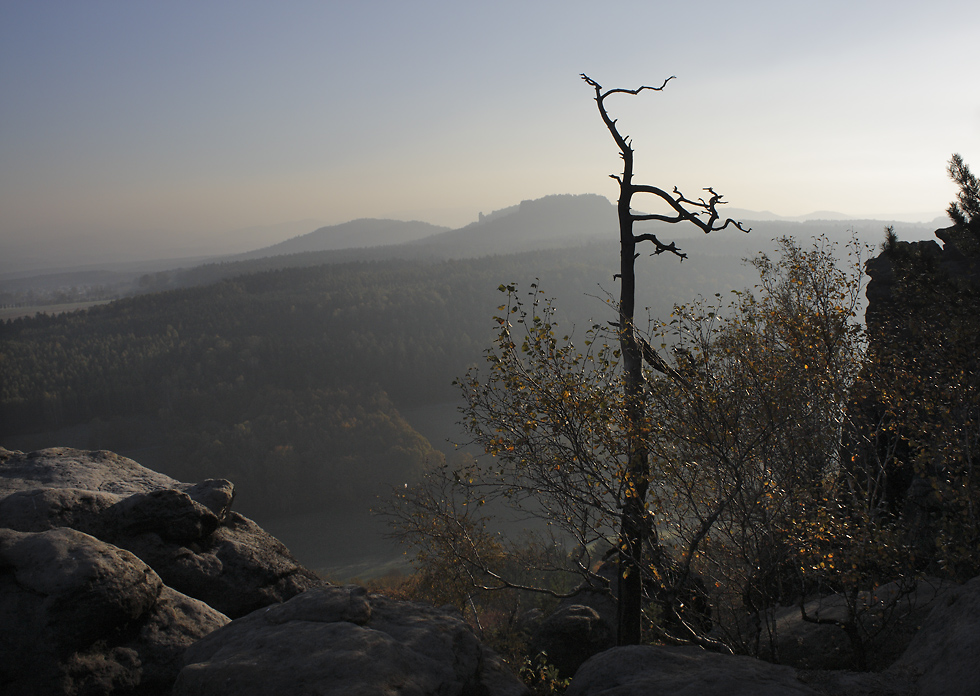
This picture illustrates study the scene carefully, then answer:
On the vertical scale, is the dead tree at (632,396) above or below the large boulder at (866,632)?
above

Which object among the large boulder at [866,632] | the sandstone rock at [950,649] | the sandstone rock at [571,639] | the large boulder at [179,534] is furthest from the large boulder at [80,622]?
the sandstone rock at [571,639]

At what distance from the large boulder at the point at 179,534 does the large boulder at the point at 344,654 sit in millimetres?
2973

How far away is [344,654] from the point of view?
6105mm

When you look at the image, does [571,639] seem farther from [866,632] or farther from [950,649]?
[950,649]

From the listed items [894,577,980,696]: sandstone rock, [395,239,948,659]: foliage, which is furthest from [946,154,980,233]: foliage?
[894,577,980,696]: sandstone rock

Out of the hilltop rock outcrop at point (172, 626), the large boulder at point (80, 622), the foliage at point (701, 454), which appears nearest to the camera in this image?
the hilltop rock outcrop at point (172, 626)

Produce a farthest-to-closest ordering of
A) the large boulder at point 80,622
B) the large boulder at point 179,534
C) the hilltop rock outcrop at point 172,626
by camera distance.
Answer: the large boulder at point 179,534, the large boulder at point 80,622, the hilltop rock outcrop at point 172,626

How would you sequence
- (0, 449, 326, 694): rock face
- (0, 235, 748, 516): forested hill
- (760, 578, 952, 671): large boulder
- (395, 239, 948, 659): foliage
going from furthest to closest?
(0, 235, 748, 516): forested hill → (760, 578, 952, 671): large boulder → (395, 239, 948, 659): foliage → (0, 449, 326, 694): rock face

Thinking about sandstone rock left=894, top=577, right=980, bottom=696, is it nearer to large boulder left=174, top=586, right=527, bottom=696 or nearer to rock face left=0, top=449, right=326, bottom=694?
large boulder left=174, top=586, right=527, bottom=696

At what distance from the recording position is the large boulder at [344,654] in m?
5.77

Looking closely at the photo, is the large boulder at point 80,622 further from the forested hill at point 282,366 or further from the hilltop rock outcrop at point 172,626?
the forested hill at point 282,366

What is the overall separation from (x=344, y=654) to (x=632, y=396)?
5317 millimetres

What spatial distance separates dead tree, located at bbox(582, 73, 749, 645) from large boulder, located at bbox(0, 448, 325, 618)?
20.0ft

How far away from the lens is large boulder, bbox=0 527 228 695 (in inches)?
274
